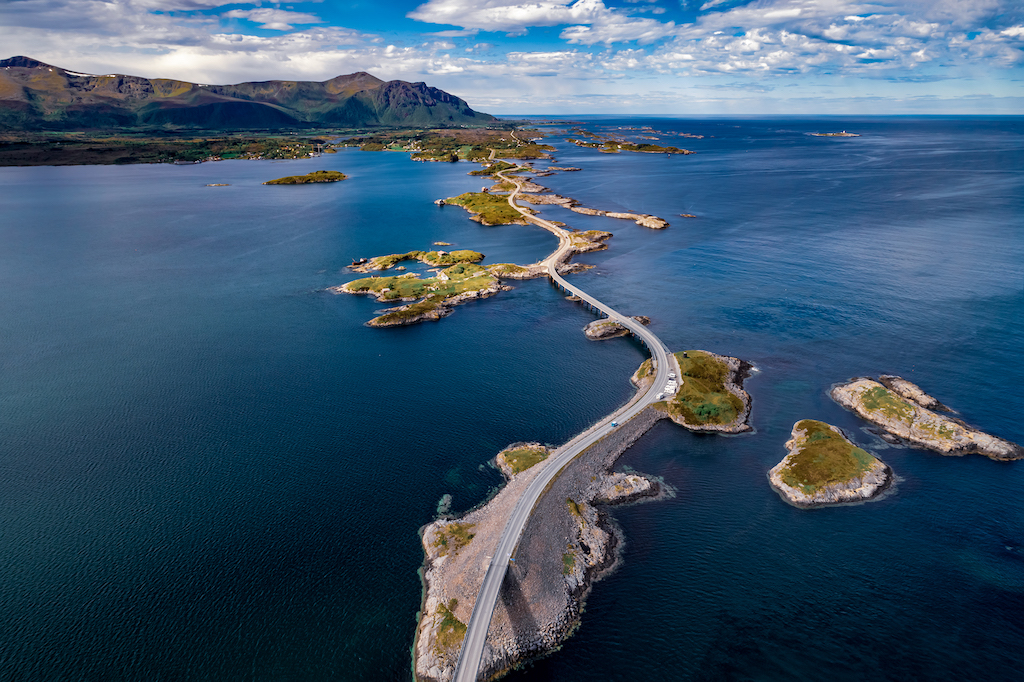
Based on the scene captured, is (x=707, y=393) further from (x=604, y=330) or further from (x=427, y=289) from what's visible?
(x=427, y=289)

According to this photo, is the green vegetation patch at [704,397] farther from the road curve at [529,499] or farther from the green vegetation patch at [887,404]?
the green vegetation patch at [887,404]

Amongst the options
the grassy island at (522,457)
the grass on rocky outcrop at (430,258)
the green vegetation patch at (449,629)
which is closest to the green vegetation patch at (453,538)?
the green vegetation patch at (449,629)

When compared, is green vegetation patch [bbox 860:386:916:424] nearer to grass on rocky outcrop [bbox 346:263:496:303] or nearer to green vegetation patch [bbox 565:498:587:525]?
green vegetation patch [bbox 565:498:587:525]

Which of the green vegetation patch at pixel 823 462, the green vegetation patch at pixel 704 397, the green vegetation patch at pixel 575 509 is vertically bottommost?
the green vegetation patch at pixel 575 509

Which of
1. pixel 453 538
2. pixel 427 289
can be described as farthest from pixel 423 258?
pixel 453 538

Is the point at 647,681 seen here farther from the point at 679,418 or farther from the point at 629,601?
the point at 679,418

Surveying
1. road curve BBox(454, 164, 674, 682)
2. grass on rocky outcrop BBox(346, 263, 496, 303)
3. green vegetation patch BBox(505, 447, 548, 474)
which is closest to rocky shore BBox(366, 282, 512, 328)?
grass on rocky outcrop BBox(346, 263, 496, 303)
